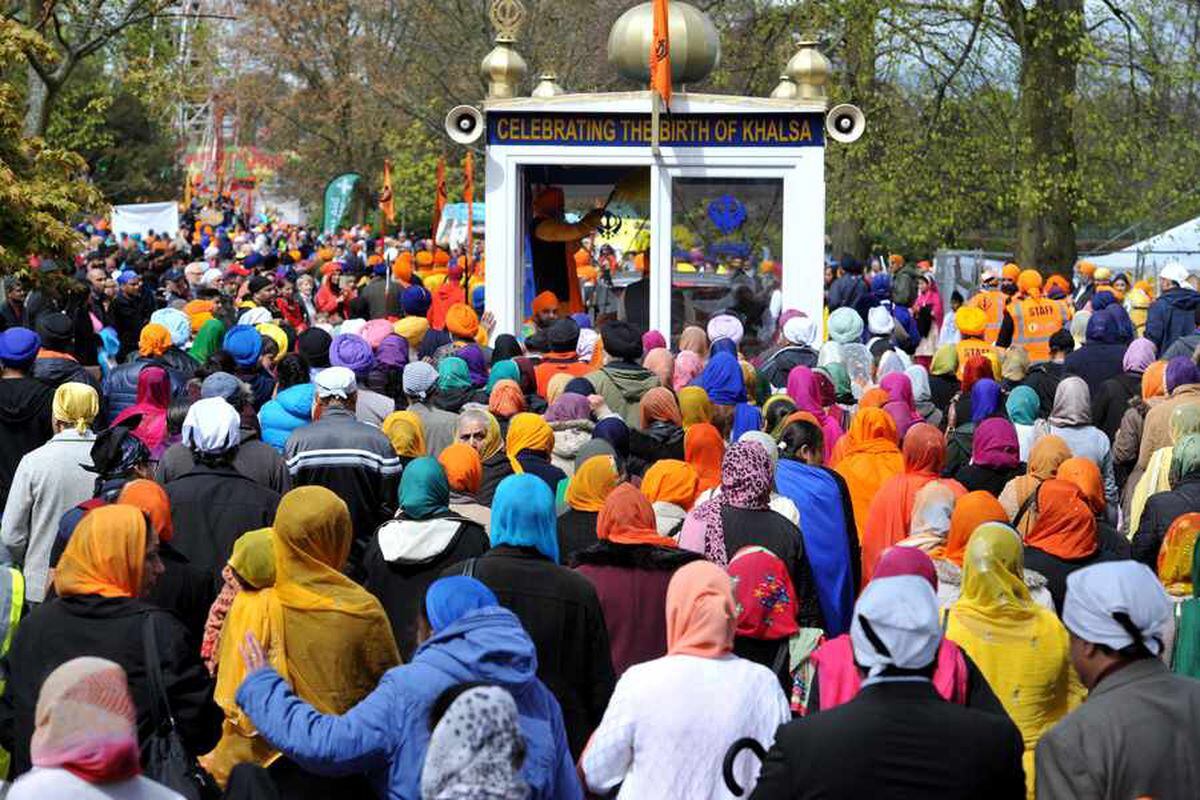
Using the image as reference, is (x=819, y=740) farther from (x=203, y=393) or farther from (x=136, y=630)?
(x=203, y=393)

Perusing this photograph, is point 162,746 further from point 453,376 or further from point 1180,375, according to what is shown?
point 1180,375

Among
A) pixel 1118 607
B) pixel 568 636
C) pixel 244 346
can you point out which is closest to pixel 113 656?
pixel 568 636

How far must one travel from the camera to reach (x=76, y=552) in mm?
5867

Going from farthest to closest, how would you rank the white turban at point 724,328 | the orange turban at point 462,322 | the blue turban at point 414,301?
the blue turban at point 414,301
the white turban at point 724,328
the orange turban at point 462,322

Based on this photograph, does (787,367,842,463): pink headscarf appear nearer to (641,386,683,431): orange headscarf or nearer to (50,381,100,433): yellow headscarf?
(641,386,683,431): orange headscarf

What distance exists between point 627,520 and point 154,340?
18.6ft

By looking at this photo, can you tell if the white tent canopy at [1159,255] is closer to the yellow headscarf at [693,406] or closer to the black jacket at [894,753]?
the yellow headscarf at [693,406]

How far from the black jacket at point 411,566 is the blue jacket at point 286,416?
10.7 ft

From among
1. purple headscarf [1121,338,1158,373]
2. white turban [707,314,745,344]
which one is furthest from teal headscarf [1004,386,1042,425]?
white turban [707,314,745,344]

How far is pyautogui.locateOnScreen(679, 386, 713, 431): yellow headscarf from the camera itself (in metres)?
10.5

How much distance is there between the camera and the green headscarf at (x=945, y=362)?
13789mm

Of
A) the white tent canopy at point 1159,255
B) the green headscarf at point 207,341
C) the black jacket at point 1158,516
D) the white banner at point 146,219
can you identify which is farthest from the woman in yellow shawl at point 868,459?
the white banner at point 146,219

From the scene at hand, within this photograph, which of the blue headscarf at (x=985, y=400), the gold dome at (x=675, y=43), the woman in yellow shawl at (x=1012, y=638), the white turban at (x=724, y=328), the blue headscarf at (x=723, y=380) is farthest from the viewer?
the gold dome at (x=675, y=43)

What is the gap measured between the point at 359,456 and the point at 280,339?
14.9 feet
